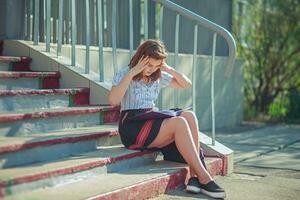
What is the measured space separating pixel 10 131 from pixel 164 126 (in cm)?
116

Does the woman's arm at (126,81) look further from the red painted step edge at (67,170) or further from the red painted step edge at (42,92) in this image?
the red painted step edge at (42,92)

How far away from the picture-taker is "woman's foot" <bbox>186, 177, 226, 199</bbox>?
12.8ft

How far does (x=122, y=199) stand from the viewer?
3490 mm

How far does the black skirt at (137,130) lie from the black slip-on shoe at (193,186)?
0.46m

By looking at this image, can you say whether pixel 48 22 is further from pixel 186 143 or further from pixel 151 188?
pixel 151 188

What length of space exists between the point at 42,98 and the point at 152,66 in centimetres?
106

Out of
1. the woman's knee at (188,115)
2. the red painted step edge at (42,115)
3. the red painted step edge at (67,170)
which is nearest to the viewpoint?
the red painted step edge at (67,170)

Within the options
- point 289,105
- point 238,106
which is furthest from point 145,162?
point 289,105

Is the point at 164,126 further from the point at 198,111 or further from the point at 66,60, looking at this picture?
the point at 198,111

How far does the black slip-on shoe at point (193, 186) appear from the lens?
3.97 metres

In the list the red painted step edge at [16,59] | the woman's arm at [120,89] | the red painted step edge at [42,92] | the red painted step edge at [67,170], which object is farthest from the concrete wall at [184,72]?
the red painted step edge at [67,170]

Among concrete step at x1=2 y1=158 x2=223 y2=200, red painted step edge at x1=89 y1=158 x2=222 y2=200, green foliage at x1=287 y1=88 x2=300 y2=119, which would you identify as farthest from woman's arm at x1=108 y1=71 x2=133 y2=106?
green foliage at x1=287 y1=88 x2=300 y2=119

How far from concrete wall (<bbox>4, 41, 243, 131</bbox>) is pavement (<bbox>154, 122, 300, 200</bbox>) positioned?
1.48 ft

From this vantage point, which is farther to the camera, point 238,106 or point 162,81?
point 238,106
